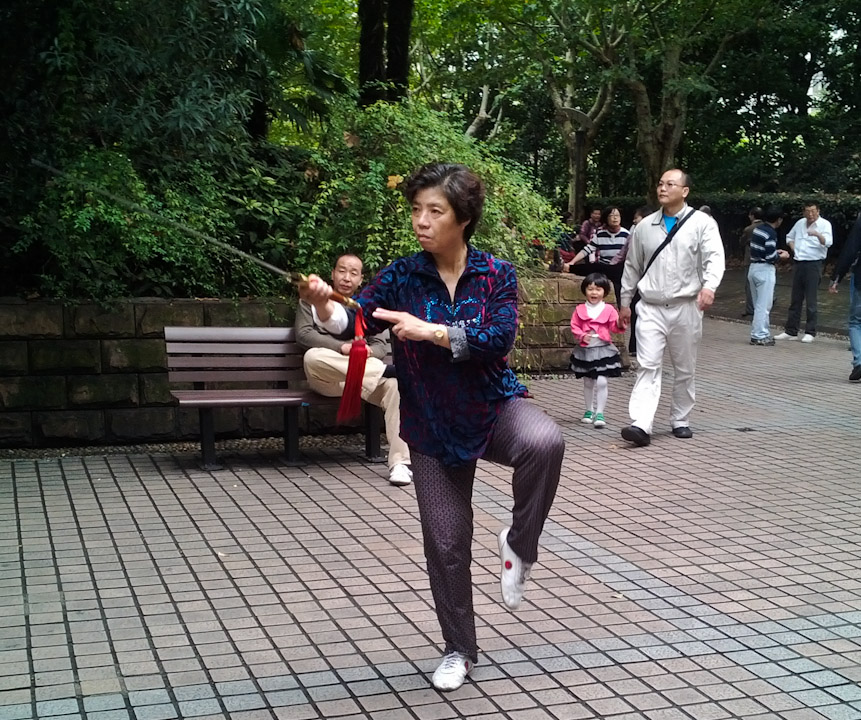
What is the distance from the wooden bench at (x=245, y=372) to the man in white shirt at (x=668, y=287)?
2050 millimetres

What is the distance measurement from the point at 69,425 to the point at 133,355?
670mm

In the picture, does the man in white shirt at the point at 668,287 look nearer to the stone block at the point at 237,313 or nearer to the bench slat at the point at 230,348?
the bench slat at the point at 230,348

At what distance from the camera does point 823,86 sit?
2914cm

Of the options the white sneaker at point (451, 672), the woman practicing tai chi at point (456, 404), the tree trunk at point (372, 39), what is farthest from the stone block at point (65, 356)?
the tree trunk at point (372, 39)

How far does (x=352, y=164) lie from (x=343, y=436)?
2142 mm

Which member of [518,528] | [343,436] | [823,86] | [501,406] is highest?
[823,86]

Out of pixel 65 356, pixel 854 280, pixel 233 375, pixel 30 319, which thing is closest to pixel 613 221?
pixel 854 280

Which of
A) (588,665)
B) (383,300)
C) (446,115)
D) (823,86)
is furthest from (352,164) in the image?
(823,86)

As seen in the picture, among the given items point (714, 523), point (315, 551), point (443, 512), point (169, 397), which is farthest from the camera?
point (169, 397)

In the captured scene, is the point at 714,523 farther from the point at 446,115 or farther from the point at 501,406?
the point at 446,115

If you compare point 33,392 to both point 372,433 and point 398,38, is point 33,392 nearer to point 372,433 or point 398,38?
point 372,433

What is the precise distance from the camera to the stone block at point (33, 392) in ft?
26.2

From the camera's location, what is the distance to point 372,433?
796 centimetres

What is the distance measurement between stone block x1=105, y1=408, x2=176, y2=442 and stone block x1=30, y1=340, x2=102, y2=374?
377 millimetres
